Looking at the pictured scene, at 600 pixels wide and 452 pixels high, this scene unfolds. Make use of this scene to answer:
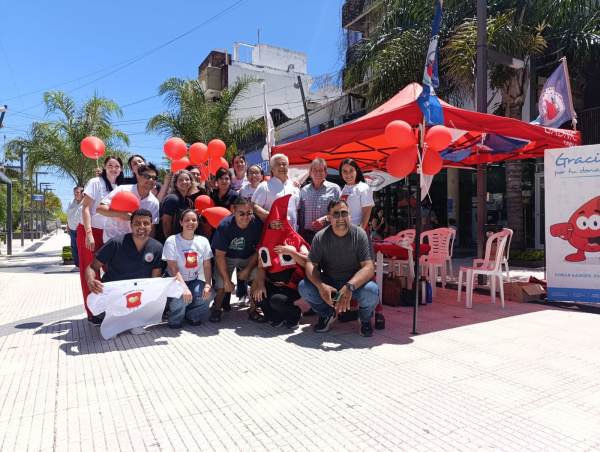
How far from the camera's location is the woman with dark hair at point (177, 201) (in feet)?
16.6

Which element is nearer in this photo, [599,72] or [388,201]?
[599,72]

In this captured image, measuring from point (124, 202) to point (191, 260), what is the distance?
35.8 inches

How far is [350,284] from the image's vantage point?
407 centimetres

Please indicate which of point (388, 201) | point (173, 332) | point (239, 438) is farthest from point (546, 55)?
point (239, 438)

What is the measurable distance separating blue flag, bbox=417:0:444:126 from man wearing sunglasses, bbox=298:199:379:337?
134cm

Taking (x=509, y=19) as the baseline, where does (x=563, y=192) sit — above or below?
below

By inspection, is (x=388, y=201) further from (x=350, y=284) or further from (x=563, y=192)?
(x=350, y=284)

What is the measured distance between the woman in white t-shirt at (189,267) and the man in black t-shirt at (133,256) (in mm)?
168

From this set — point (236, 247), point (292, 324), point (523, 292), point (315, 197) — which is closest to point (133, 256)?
point (236, 247)

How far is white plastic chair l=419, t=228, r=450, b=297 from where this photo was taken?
6617mm

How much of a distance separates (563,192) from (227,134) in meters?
11.7

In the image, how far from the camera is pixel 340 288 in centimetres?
443

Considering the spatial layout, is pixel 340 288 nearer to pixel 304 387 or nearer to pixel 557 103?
pixel 304 387

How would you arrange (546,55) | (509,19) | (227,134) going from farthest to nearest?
1. (227,134)
2. (546,55)
3. (509,19)
